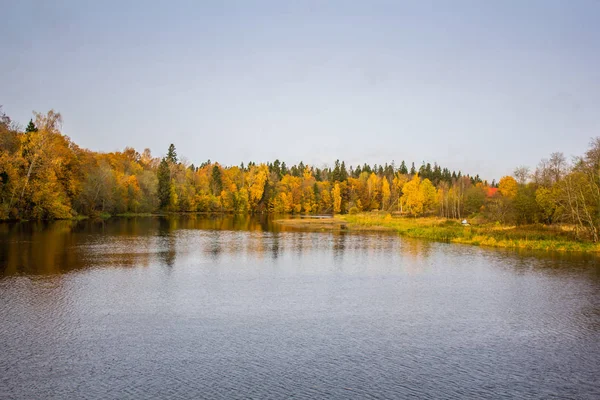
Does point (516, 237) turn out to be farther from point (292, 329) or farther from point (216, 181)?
point (216, 181)

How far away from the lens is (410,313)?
1838 cm

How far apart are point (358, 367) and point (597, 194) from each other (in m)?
37.0

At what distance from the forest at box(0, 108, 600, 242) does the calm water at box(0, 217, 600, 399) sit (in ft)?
59.1

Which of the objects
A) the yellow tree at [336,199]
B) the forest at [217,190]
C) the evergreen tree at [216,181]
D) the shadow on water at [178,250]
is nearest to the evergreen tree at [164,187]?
the forest at [217,190]

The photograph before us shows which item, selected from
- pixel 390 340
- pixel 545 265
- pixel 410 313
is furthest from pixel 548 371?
pixel 545 265

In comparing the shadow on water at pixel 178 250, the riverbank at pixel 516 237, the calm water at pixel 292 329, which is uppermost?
the riverbank at pixel 516 237

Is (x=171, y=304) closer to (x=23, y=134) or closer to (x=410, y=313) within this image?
(x=410, y=313)

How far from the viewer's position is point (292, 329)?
1562cm

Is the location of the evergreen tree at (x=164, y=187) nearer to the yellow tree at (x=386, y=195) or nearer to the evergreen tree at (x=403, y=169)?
the yellow tree at (x=386, y=195)

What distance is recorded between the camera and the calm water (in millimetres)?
11320

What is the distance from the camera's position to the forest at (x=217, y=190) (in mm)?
47678

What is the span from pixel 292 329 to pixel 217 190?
110074mm

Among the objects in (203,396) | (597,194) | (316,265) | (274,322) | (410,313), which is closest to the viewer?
(203,396)

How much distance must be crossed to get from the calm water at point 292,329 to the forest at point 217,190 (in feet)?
59.1
